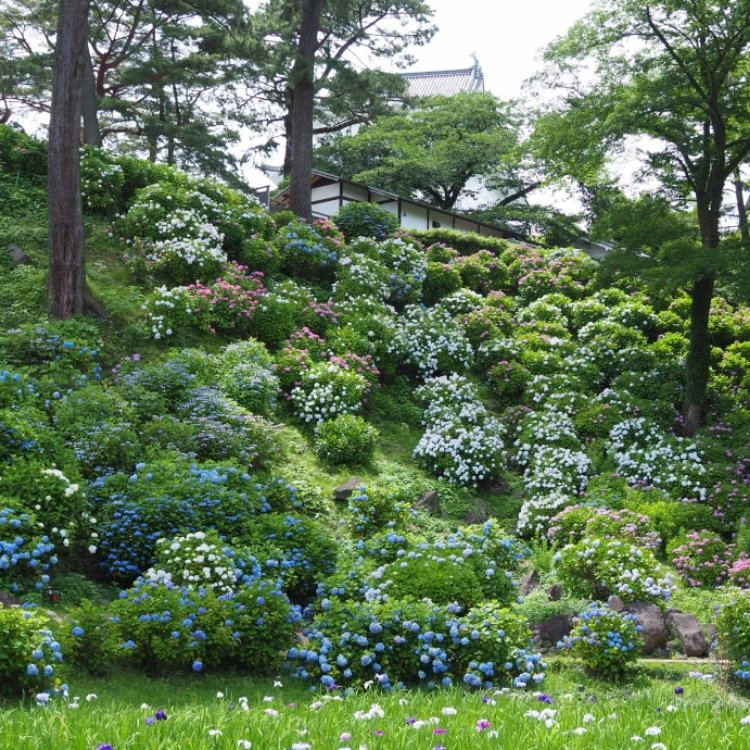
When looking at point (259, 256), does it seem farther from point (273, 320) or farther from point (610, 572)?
point (610, 572)

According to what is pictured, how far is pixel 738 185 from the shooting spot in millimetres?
21391

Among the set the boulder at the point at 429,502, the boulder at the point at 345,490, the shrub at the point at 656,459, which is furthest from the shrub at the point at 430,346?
the boulder at the point at 345,490

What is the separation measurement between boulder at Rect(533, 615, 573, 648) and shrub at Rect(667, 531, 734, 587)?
105 inches

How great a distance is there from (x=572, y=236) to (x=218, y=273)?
17.4m

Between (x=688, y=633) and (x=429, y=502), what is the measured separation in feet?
13.3

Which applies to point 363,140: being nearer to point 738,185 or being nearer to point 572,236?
point 572,236

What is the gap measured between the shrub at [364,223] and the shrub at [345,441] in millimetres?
8651

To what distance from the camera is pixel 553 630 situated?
8039 mm

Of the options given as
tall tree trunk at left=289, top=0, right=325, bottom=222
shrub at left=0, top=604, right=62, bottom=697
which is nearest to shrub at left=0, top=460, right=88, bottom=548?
shrub at left=0, top=604, right=62, bottom=697

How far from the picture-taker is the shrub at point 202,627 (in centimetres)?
622

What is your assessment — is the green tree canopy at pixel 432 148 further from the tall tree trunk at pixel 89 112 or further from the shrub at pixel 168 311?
the shrub at pixel 168 311

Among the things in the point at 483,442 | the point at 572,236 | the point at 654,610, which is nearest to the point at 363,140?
the point at 572,236

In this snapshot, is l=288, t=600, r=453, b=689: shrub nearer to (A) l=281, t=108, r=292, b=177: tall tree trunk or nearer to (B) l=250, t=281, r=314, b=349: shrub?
(B) l=250, t=281, r=314, b=349: shrub

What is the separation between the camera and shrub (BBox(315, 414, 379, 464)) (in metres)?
12.0
